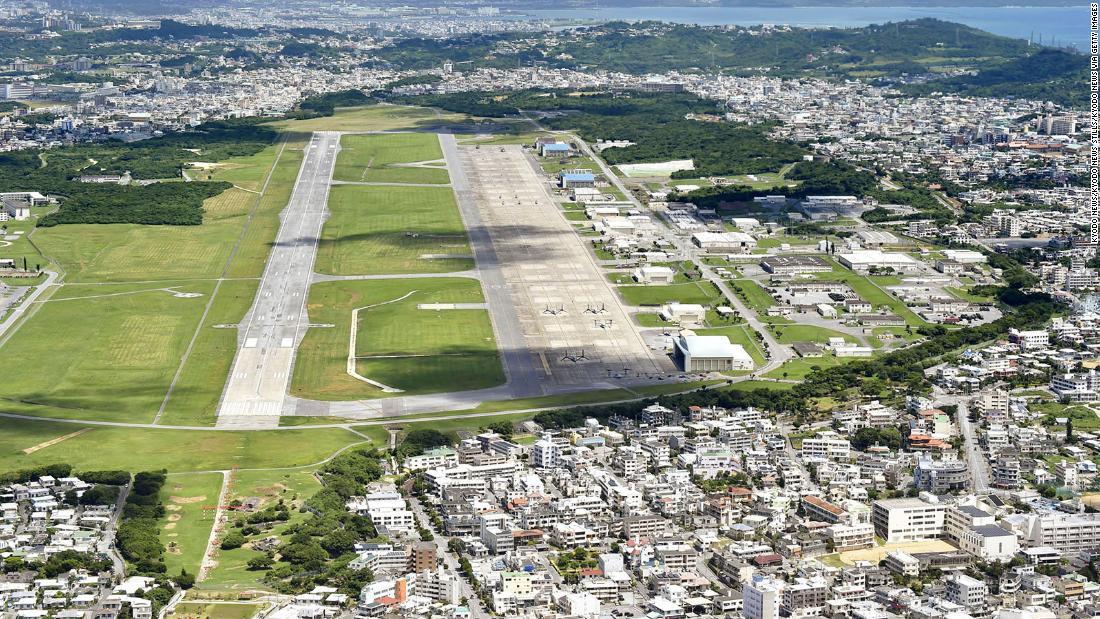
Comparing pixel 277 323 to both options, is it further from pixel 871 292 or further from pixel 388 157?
pixel 388 157

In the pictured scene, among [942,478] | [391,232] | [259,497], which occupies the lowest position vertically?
[391,232]

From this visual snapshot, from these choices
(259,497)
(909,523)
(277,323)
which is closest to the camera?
(909,523)

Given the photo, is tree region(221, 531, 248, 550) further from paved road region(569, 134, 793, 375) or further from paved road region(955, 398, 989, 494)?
paved road region(569, 134, 793, 375)

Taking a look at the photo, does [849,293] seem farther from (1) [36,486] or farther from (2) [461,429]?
(1) [36,486]

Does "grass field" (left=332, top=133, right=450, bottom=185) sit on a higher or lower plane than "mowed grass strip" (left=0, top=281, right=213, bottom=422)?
lower

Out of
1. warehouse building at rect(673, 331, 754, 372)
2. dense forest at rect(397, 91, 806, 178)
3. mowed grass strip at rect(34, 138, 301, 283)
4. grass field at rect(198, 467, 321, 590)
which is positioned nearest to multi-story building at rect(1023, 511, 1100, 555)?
grass field at rect(198, 467, 321, 590)

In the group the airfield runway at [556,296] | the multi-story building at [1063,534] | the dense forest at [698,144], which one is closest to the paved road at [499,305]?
the airfield runway at [556,296]

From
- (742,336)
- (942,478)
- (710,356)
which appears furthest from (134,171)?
(942,478)
